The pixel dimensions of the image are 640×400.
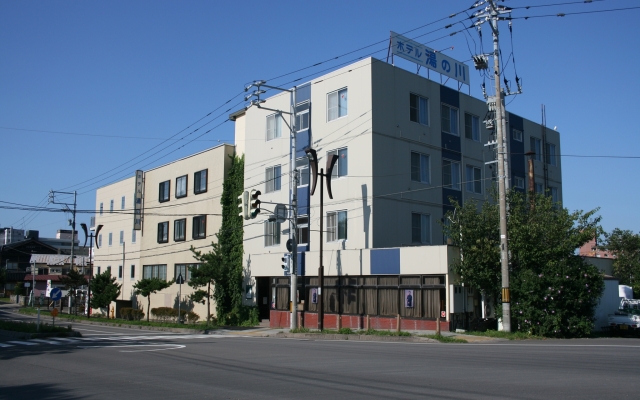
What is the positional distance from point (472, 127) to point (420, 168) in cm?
620

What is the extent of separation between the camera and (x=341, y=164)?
111ft

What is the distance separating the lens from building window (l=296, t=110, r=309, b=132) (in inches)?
1427

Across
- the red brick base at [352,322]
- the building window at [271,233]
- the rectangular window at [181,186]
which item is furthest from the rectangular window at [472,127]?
the rectangular window at [181,186]

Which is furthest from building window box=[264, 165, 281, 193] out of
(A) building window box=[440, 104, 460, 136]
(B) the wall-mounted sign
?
(A) building window box=[440, 104, 460, 136]

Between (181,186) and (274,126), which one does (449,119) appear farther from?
(181,186)

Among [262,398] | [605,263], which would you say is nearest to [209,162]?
[605,263]

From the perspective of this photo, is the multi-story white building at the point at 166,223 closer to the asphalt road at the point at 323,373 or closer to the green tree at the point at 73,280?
the green tree at the point at 73,280

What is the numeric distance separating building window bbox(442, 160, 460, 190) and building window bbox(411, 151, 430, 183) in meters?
1.52

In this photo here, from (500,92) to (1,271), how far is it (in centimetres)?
9204

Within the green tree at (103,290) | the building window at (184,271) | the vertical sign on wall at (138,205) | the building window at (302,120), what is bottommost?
the green tree at (103,290)

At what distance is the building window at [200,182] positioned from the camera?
4409 centimetres

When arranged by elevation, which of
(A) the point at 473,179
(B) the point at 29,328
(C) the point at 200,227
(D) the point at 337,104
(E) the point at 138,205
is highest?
(D) the point at 337,104

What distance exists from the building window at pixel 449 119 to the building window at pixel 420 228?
573 cm

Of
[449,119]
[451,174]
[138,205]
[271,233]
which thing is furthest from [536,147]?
[138,205]
